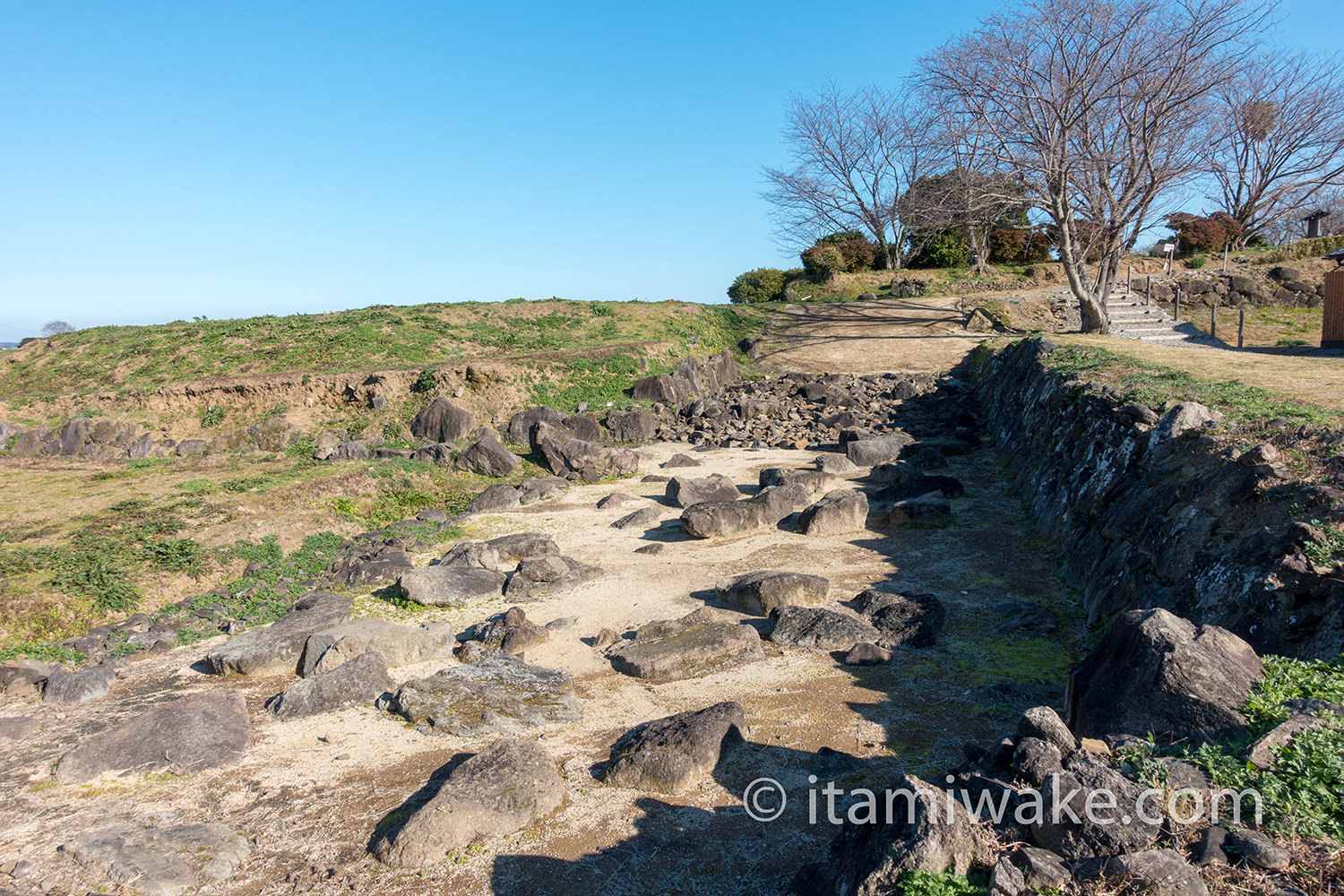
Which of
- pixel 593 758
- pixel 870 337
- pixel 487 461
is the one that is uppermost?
pixel 870 337

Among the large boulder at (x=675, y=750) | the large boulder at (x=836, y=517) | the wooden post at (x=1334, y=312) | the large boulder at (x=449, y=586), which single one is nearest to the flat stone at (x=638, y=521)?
the large boulder at (x=836, y=517)

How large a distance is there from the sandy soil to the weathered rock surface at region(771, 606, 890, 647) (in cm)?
20

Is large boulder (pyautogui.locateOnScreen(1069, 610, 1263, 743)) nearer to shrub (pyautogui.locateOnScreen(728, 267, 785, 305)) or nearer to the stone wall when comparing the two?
the stone wall

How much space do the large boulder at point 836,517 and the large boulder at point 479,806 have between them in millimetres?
6433

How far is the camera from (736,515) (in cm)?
1145

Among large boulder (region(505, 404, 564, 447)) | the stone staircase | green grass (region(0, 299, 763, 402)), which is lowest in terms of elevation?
large boulder (region(505, 404, 564, 447))

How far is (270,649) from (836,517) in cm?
736

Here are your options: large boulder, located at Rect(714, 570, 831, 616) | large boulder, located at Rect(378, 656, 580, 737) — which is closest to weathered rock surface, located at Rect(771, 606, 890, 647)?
large boulder, located at Rect(714, 570, 831, 616)

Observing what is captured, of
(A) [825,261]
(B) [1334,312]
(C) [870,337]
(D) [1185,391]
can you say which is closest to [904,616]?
(D) [1185,391]

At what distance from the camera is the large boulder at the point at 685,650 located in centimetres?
707

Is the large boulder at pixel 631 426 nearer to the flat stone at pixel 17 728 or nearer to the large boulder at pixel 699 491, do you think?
the large boulder at pixel 699 491

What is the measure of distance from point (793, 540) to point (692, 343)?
48.5 ft

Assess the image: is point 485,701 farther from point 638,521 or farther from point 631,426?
point 631,426

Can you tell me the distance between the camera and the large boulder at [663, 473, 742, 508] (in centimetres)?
1304
